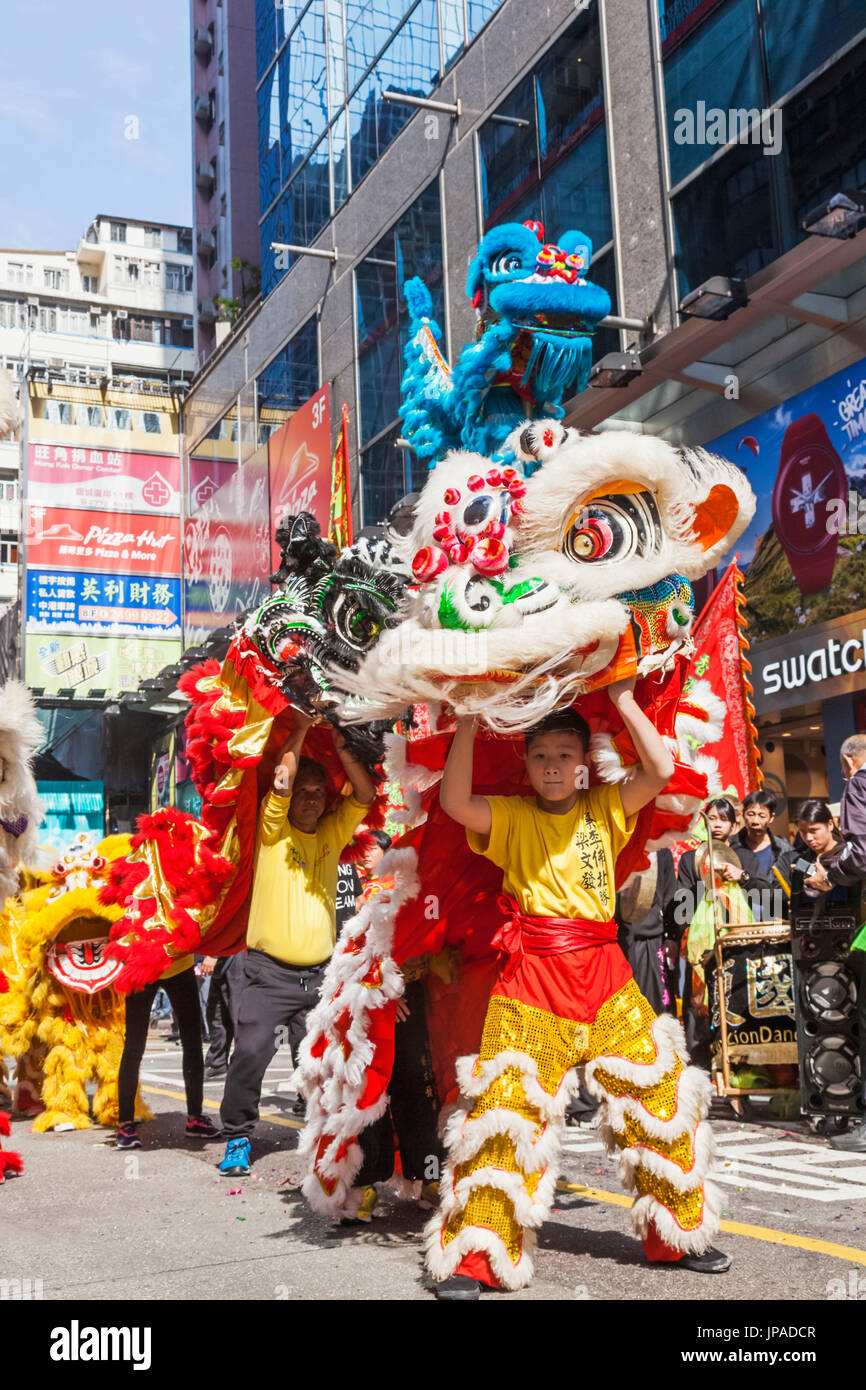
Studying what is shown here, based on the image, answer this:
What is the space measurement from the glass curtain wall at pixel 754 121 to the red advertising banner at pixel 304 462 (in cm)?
782

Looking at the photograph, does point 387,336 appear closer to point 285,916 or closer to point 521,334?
point 521,334

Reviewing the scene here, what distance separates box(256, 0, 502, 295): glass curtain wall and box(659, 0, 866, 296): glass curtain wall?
16.2 feet

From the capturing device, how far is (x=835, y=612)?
32.4 ft

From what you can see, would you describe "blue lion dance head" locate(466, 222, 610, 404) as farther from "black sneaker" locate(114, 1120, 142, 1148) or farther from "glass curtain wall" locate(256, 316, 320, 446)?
"glass curtain wall" locate(256, 316, 320, 446)

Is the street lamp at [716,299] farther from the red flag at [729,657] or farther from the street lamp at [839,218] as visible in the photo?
the red flag at [729,657]

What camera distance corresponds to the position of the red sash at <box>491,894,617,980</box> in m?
3.50

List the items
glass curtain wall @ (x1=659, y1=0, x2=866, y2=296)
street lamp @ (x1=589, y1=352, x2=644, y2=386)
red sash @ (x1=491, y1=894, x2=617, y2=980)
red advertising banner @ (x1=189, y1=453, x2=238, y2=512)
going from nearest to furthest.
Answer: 1. red sash @ (x1=491, y1=894, x2=617, y2=980)
2. glass curtain wall @ (x1=659, y1=0, x2=866, y2=296)
3. street lamp @ (x1=589, y1=352, x2=644, y2=386)
4. red advertising banner @ (x1=189, y1=453, x2=238, y2=512)

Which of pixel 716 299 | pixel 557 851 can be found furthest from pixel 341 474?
pixel 557 851

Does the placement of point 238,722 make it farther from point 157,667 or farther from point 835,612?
Result: point 157,667

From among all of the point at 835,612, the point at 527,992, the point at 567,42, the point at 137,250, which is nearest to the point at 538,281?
the point at 527,992

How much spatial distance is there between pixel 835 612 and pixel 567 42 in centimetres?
701

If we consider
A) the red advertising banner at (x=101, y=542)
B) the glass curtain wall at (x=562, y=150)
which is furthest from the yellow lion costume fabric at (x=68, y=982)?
the red advertising banner at (x=101, y=542)

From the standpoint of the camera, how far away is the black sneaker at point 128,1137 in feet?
19.8

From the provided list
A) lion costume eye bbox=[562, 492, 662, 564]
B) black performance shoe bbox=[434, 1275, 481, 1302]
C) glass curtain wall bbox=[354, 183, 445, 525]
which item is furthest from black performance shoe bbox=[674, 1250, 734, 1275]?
glass curtain wall bbox=[354, 183, 445, 525]
